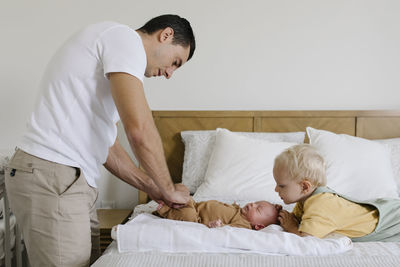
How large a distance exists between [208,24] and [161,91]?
1.83 feet

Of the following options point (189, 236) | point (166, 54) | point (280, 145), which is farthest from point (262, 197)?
point (166, 54)

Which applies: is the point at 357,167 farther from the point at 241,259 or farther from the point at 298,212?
the point at 241,259

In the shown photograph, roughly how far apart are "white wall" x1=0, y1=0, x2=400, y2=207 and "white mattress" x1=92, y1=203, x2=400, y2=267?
1.57 meters

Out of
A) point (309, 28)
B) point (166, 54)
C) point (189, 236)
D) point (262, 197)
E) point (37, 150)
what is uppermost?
point (309, 28)

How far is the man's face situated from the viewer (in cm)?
147

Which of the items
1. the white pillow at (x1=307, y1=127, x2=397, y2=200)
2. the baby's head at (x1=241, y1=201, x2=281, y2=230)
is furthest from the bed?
the baby's head at (x1=241, y1=201, x2=281, y2=230)

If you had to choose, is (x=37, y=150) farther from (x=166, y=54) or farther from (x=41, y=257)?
(x=166, y=54)

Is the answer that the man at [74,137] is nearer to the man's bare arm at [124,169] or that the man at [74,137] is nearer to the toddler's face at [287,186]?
the man's bare arm at [124,169]

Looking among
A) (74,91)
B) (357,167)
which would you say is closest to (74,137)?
(74,91)

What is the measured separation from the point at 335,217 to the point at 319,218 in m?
0.07

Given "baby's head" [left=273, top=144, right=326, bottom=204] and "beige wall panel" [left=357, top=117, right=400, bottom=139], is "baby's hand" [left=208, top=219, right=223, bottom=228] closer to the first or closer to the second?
Answer: "baby's head" [left=273, top=144, right=326, bottom=204]

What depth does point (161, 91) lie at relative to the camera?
2.79 meters

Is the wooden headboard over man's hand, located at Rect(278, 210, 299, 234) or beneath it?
over

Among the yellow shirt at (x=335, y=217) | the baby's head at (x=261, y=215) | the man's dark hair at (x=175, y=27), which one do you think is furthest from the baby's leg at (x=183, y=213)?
the man's dark hair at (x=175, y=27)
